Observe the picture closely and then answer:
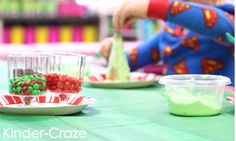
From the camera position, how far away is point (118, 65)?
58.9 inches

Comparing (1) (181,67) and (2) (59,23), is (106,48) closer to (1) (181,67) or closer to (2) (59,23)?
(1) (181,67)

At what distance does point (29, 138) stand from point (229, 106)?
0.51 m

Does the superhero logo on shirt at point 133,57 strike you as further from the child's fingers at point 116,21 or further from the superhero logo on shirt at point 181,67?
the child's fingers at point 116,21

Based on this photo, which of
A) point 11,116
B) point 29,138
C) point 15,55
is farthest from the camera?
point 15,55

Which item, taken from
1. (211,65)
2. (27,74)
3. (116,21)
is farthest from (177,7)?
(27,74)

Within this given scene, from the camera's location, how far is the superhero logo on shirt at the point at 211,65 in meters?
1.83

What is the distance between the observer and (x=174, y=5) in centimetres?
150

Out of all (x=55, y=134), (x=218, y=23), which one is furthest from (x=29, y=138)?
(x=218, y=23)

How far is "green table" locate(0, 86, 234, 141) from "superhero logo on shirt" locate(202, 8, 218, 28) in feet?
1.66

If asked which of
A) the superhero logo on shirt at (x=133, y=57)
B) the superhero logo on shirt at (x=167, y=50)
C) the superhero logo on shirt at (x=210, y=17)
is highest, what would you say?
the superhero logo on shirt at (x=210, y=17)

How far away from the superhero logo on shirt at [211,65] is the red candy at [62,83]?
0.90 meters

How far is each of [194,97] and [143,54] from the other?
1161 millimetres

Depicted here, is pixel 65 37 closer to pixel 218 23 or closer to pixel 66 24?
pixel 66 24

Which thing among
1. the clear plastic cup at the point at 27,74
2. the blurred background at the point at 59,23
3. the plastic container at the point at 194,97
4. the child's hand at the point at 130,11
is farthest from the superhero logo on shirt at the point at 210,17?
the blurred background at the point at 59,23
